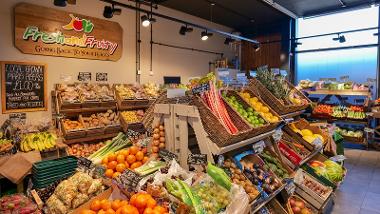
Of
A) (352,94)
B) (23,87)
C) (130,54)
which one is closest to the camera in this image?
(23,87)

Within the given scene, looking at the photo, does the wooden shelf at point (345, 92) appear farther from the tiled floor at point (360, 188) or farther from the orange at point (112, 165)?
the orange at point (112, 165)

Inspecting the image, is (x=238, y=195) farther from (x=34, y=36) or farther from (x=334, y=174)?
(x=34, y=36)

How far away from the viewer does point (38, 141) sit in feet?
13.3

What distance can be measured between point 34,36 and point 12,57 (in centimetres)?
52

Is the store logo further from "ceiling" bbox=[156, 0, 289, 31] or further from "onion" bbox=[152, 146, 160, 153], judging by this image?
"onion" bbox=[152, 146, 160, 153]

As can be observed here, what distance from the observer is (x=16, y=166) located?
2791 mm

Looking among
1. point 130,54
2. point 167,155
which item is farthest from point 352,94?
point 167,155

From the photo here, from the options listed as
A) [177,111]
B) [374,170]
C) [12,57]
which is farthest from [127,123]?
[374,170]

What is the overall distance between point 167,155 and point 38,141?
2.65 m

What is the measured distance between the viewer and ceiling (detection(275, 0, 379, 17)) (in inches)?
293

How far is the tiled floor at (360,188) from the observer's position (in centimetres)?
362

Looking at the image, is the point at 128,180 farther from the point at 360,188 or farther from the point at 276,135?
the point at 360,188

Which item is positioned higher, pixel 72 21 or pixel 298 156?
pixel 72 21

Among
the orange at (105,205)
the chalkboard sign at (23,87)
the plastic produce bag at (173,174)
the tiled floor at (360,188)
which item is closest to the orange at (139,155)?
the plastic produce bag at (173,174)
